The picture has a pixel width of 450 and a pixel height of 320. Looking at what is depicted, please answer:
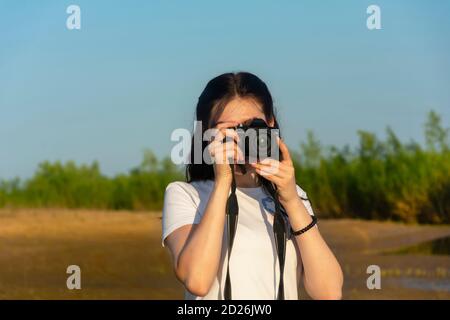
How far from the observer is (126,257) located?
12.5 m

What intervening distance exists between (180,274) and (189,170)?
465mm

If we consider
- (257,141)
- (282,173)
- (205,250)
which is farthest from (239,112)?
(205,250)

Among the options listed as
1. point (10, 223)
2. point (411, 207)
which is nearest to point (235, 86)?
point (411, 207)

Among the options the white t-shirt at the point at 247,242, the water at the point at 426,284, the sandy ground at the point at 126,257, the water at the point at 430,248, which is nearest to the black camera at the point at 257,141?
the white t-shirt at the point at 247,242

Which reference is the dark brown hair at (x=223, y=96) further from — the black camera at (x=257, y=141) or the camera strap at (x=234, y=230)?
the camera strap at (x=234, y=230)

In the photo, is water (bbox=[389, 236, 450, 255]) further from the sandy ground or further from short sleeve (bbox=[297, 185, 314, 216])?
short sleeve (bbox=[297, 185, 314, 216])

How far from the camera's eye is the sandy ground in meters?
9.55

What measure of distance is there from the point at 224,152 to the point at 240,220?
0.76ft

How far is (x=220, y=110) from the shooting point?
305 centimetres

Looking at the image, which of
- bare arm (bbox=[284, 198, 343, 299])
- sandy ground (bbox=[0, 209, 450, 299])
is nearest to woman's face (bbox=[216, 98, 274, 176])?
bare arm (bbox=[284, 198, 343, 299])

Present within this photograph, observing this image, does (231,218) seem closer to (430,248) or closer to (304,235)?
(304,235)

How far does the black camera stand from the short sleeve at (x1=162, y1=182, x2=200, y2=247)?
24 cm

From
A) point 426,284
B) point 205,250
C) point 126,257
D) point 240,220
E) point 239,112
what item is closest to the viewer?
point 205,250

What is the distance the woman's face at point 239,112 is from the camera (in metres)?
3.03
